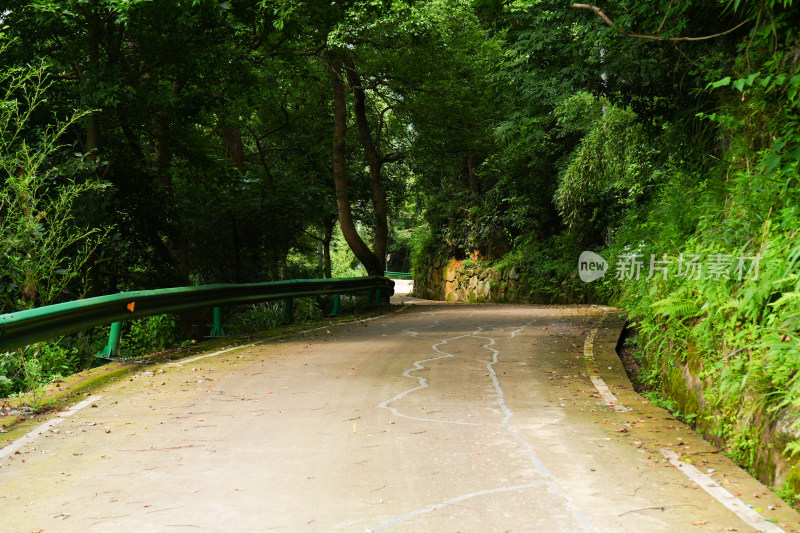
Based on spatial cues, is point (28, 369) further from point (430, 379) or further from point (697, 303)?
point (697, 303)

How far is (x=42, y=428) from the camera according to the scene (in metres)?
6.13

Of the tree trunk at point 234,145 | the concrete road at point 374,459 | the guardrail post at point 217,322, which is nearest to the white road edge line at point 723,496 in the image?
the concrete road at point 374,459

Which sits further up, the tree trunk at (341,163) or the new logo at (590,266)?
the tree trunk at (341,163)

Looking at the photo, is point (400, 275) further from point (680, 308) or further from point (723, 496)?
point (723, 496)

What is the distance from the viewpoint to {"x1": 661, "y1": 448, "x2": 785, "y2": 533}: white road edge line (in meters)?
3.99

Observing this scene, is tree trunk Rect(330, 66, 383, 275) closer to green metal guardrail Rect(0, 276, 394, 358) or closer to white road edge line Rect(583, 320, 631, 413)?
green metal guardrail Rect(0, 276, 394, 358)

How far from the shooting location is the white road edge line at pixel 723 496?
399 cm

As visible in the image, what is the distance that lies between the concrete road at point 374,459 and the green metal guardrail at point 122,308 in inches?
32.2

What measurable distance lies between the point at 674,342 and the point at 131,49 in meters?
12.0

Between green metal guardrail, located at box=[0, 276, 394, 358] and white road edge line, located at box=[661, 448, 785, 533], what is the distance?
5568mm

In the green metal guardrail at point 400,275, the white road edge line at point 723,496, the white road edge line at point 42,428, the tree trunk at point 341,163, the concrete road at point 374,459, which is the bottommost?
the green metal guardrail at point 400,275

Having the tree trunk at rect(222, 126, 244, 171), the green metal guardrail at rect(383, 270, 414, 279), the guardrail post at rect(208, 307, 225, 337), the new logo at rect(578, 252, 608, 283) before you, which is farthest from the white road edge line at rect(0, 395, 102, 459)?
the green metal guardrail at rect(383, 270, 414, 279)

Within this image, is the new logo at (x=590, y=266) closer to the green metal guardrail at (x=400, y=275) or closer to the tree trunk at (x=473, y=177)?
the tree trunk at (x=473, y=177)

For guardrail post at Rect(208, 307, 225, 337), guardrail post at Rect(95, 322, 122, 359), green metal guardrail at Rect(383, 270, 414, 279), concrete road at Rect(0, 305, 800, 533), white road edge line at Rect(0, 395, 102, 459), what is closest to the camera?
concrete road at Rect(0, 305, 800, 533)
